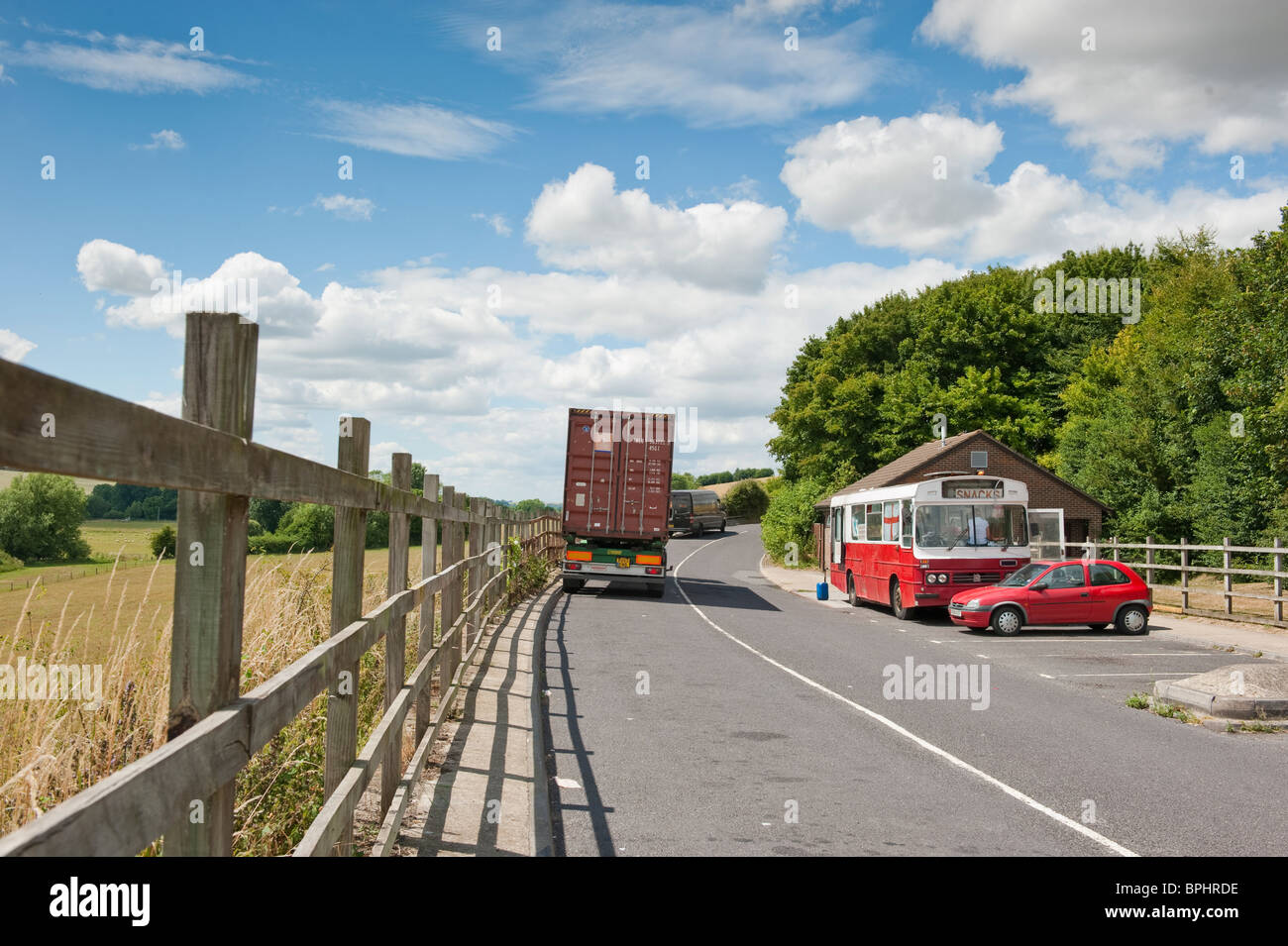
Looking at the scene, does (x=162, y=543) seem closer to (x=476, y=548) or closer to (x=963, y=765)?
(x=963, y=765)

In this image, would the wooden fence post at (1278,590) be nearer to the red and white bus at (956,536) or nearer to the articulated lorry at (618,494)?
the red and white bus at (956,536)

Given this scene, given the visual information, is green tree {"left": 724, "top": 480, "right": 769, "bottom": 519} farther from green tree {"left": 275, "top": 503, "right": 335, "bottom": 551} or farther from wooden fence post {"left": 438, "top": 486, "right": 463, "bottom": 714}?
green tree {"left": 275, "top": 503, "right": 335, "bottom": 551}

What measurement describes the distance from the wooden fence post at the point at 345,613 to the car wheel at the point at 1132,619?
1789 cm

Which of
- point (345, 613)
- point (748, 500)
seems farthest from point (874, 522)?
point (748, 500)

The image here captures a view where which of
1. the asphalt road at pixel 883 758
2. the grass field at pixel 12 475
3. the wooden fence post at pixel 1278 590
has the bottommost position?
the asphalt road at pixel 883 758

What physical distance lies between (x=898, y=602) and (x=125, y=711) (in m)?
19.4

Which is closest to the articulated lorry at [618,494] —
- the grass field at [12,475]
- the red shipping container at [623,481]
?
the red shipping container at [623,481]

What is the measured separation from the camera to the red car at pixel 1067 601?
743 inches

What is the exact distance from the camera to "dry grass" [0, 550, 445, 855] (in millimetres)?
4004

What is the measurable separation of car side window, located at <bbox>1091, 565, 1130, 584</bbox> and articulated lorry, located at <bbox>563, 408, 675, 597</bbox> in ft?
34.1
